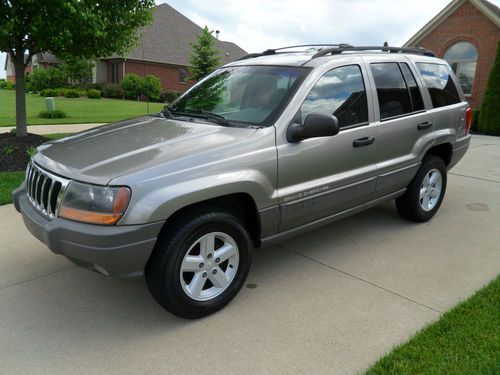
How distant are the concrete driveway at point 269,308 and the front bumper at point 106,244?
0.53 meters

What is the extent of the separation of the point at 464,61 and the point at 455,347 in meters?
18.1

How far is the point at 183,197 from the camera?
9.13 feet

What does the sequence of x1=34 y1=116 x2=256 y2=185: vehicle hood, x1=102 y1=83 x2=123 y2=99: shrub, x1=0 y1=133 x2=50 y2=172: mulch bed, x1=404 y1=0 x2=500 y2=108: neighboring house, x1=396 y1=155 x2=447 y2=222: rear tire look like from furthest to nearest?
x1=102 y1=83 x2=123 y2=99: shrub < x1=404 y1=0 x2=500 y2=108: neighboring house < x1=0 y1=133 x2=50 y2=172: mulch bed < x1=396 y1=155 x2=447 y2=222: rear tire < x1=34 y1=116 x2=256 y2=185: vehicle hood

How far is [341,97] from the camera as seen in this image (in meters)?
3.85

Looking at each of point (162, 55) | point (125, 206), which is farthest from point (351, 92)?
point (162, 55)

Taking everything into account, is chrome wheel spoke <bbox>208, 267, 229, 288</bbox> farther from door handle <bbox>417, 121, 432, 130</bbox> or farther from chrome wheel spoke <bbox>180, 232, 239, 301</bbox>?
door handle <bbox>417, 121, 432, 130</bbox>

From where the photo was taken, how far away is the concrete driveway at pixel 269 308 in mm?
2703

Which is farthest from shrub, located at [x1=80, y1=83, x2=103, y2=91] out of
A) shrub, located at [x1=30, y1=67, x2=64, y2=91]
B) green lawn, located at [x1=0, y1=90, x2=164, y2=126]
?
green lawn, located at [x1=0, y1=90, x2=164, y2=126]

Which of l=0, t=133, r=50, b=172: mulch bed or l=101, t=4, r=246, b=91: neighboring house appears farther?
l=101, t=4, r=246, b=91: neighboring house

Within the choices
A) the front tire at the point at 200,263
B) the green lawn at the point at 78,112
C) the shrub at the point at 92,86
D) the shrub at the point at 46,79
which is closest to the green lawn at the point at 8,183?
the front tire at the point at 200,263

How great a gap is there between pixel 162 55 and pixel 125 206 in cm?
3701

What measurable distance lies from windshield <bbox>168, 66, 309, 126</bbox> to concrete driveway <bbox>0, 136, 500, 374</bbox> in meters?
1.37

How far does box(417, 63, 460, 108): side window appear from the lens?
15.9ft

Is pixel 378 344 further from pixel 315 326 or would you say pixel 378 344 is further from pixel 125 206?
pixel 125 206
